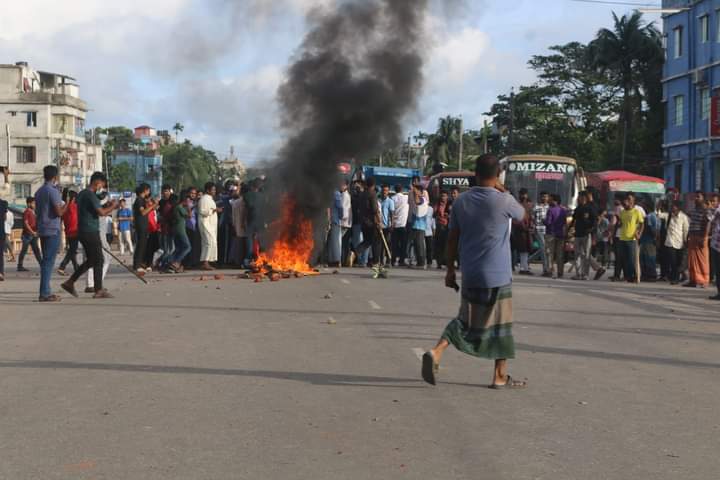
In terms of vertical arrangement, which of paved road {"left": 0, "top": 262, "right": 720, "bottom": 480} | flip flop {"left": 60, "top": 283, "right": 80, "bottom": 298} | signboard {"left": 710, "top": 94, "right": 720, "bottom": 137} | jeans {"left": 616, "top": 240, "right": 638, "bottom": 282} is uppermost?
signboard {"left": 710, "top": 94, "right": 720, "bottom": 137}

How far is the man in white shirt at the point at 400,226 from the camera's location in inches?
883

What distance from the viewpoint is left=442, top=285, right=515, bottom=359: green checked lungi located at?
7328 mm

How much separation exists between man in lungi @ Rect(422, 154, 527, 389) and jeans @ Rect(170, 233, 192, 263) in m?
13.7

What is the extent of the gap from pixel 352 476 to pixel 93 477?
4.03 ft

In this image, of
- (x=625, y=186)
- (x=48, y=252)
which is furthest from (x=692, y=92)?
(x=48, y=252)

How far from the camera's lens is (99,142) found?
106062 mm

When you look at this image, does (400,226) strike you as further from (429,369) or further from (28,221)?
(429,369)

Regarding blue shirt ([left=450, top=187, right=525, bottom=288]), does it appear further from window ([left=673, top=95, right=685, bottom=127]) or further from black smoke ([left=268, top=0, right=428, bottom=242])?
window ([left=673, top=95, right=685, bottom=127])

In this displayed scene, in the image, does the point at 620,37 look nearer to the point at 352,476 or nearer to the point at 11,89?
the point at 11,89

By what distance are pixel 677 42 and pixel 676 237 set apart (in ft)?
108

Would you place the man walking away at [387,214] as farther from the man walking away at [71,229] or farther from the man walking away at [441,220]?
the man walking away at [71,229]

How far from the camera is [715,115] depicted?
42.0 meters

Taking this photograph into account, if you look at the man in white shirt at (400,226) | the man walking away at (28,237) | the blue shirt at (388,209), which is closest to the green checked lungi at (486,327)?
the man in white shirt at (400,226)

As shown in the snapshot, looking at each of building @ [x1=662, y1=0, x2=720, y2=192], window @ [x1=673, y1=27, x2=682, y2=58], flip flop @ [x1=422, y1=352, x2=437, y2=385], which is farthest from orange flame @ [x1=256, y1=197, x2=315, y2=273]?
window @ [x1=673, y1=27, x2=682, y2=58]
